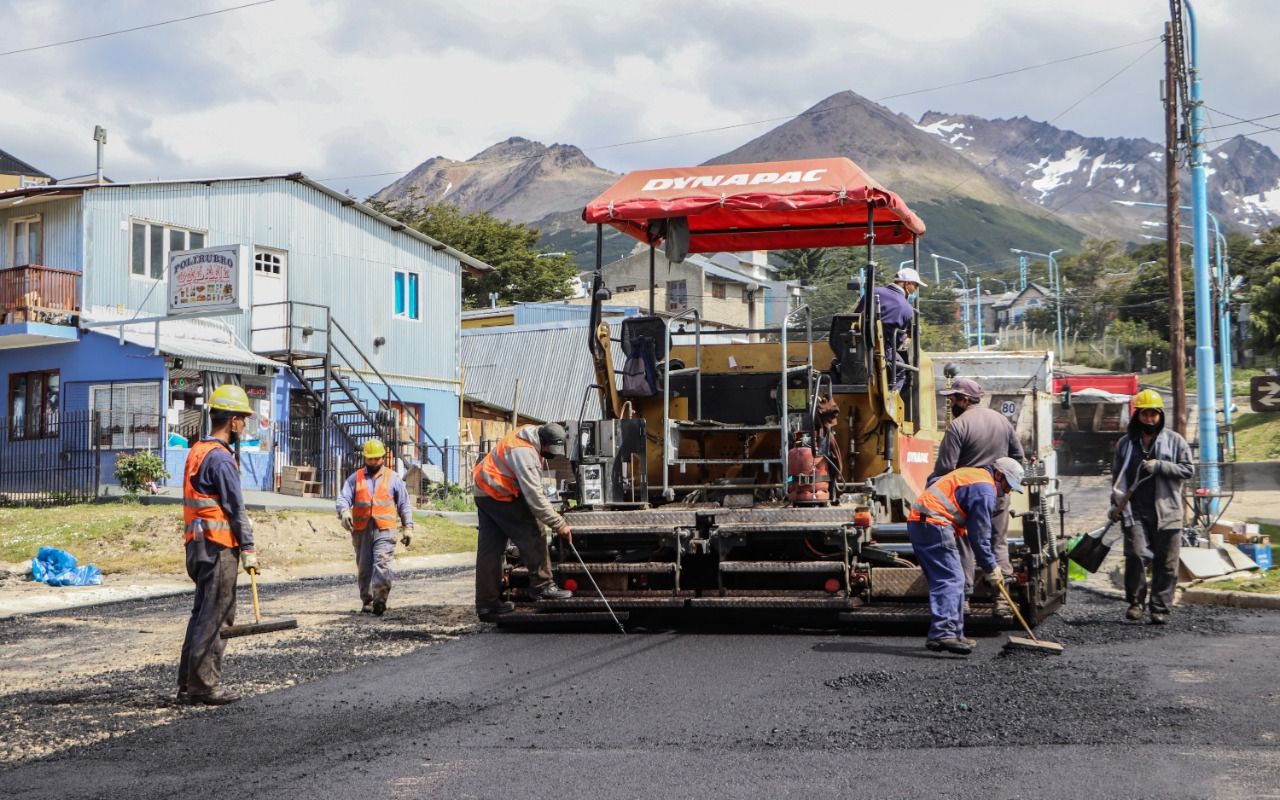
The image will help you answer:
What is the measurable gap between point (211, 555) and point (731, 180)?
527 cm

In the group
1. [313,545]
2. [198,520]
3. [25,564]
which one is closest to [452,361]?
[313,545]

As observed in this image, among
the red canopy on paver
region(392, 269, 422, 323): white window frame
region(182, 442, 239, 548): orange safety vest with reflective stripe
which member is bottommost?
region(182, 442, 239, 548): orange safety vest with reflective stripe

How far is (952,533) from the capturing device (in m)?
8.98

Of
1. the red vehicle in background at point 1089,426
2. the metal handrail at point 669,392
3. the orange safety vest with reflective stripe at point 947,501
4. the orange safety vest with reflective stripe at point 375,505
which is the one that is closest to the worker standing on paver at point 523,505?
the metal handrail at point 669,392

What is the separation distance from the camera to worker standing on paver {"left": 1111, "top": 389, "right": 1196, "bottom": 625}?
10.5 meters

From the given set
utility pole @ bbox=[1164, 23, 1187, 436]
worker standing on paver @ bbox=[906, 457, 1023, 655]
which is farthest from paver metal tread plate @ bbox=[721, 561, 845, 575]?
utility pole @ bbox=[1164, 23, 1187, 436]

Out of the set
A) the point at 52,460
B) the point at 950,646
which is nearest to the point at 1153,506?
the point at 950,646

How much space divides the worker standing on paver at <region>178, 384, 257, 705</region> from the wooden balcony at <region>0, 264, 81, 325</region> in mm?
20027

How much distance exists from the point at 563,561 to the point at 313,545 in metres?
9.67

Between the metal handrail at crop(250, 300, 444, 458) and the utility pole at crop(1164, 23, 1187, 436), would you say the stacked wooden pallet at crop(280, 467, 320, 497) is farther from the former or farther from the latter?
the utility pole at crop(1164, 23, 1187, 436)

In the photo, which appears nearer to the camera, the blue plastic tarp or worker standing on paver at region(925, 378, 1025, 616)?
worker standing on paver at region(925, 378, 1025, 616)

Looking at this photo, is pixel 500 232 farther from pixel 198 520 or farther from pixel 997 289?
pixel 997 289

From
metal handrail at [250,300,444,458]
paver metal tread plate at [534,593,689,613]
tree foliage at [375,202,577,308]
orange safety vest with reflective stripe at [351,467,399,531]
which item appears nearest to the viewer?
paver metal tread plate at [534,593,689,613]

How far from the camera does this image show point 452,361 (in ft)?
111
